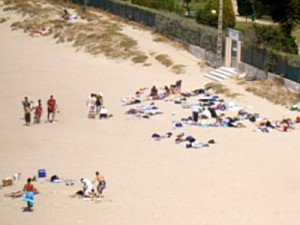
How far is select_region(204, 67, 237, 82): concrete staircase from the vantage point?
4644 cm

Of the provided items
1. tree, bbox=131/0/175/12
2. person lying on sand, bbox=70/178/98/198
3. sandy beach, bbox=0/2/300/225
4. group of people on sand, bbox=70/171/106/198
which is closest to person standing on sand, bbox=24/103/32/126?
sandy beach, bbox=0/2/300/225

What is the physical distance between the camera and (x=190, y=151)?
3312cm

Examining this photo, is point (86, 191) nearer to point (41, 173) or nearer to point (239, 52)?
point (41, 173)

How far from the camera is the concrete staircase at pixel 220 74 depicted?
4644 cm

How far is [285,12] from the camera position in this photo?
5312cm

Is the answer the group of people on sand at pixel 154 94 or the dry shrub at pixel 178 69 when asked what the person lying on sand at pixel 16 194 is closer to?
the group of people on sand at pixel 154 94

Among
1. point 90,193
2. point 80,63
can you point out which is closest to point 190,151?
point 90,193

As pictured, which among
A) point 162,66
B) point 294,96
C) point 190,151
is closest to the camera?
point 190,151

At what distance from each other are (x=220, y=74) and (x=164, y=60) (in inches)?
202

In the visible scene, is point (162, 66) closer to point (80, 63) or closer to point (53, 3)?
point (80, 63)

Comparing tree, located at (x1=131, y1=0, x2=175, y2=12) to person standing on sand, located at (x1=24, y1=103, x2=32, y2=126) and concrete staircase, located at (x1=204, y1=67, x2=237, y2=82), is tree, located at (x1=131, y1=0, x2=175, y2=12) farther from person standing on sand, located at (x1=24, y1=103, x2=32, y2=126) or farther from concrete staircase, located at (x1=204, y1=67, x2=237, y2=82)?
person standing on sand, located at (x1=24, y1=103, x2=32, y2=126)

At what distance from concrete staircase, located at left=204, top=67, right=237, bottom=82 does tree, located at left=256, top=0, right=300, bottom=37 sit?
6.72 meters

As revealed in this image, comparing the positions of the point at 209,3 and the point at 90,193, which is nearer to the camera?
the point at 90,193

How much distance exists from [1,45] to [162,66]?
Answer: 14.1 m
